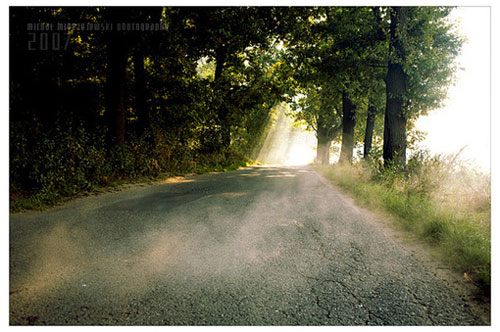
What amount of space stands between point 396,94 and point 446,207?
6259 mm

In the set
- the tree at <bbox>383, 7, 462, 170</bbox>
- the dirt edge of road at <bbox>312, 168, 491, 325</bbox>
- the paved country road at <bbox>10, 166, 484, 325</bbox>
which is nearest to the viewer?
the paved country road at <bbox>10, 166, 484, 325</bbox>

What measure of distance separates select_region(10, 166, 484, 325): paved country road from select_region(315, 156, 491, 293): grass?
49 centimetres

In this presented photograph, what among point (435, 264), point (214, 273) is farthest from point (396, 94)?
point (214, 273)

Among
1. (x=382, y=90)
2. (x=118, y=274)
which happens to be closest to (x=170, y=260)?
(x=118, y=274)

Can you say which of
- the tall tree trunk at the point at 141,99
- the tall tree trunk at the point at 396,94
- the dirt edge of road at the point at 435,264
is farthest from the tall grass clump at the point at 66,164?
the tall tree trunk at the point at 396,94

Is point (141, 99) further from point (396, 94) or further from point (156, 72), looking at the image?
point (396, 94)

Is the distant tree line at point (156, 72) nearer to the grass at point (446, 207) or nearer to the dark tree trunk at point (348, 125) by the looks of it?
the grass at point (446, 207)

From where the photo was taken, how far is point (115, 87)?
959cm

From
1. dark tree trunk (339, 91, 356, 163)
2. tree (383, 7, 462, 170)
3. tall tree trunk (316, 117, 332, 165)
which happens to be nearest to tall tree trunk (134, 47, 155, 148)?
tree (383, 7, 462, 170)

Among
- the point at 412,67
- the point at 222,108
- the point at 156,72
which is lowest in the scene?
the point at 412,67

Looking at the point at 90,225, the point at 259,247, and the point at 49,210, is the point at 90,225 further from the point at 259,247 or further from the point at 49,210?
the point at 259,247

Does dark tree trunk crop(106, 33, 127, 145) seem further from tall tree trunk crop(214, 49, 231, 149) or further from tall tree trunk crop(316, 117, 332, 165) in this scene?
tall tree trunk crop(316, 117, 332, 165)

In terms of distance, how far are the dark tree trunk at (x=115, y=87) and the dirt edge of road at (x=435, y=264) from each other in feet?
26.3

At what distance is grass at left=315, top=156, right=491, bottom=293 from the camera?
329cm
